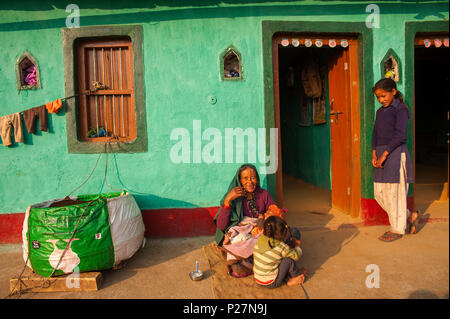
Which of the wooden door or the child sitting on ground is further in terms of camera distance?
the wooden door

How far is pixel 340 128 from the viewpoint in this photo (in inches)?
179

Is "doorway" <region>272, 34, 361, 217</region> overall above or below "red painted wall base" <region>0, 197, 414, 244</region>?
above

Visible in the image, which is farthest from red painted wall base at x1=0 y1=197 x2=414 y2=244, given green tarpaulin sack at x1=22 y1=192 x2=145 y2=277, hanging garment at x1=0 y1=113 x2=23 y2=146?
hanging garment at x1=0 y1=113 x2=23 y2=146

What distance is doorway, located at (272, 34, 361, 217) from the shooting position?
4.08 meters

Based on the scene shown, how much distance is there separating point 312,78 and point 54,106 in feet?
15.2

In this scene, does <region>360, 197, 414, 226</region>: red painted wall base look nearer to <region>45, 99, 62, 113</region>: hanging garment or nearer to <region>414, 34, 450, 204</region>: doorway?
<region>45, 99, 62, 113</region>: hanging garment

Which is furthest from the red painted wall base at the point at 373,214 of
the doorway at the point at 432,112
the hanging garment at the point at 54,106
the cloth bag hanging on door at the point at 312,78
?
the doorway at the point at 432,112

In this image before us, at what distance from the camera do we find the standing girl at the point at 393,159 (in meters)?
3.46

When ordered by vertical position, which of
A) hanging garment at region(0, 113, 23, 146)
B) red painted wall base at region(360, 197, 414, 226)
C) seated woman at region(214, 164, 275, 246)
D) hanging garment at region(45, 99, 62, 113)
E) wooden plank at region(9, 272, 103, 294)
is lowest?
wooden plank at region(9, 272, 103, 294)

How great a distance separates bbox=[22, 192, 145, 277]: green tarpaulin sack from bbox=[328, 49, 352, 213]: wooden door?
11.3ft

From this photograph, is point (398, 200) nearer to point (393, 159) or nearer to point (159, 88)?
point (393, 159)

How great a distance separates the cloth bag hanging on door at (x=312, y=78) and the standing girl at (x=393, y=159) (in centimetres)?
212
